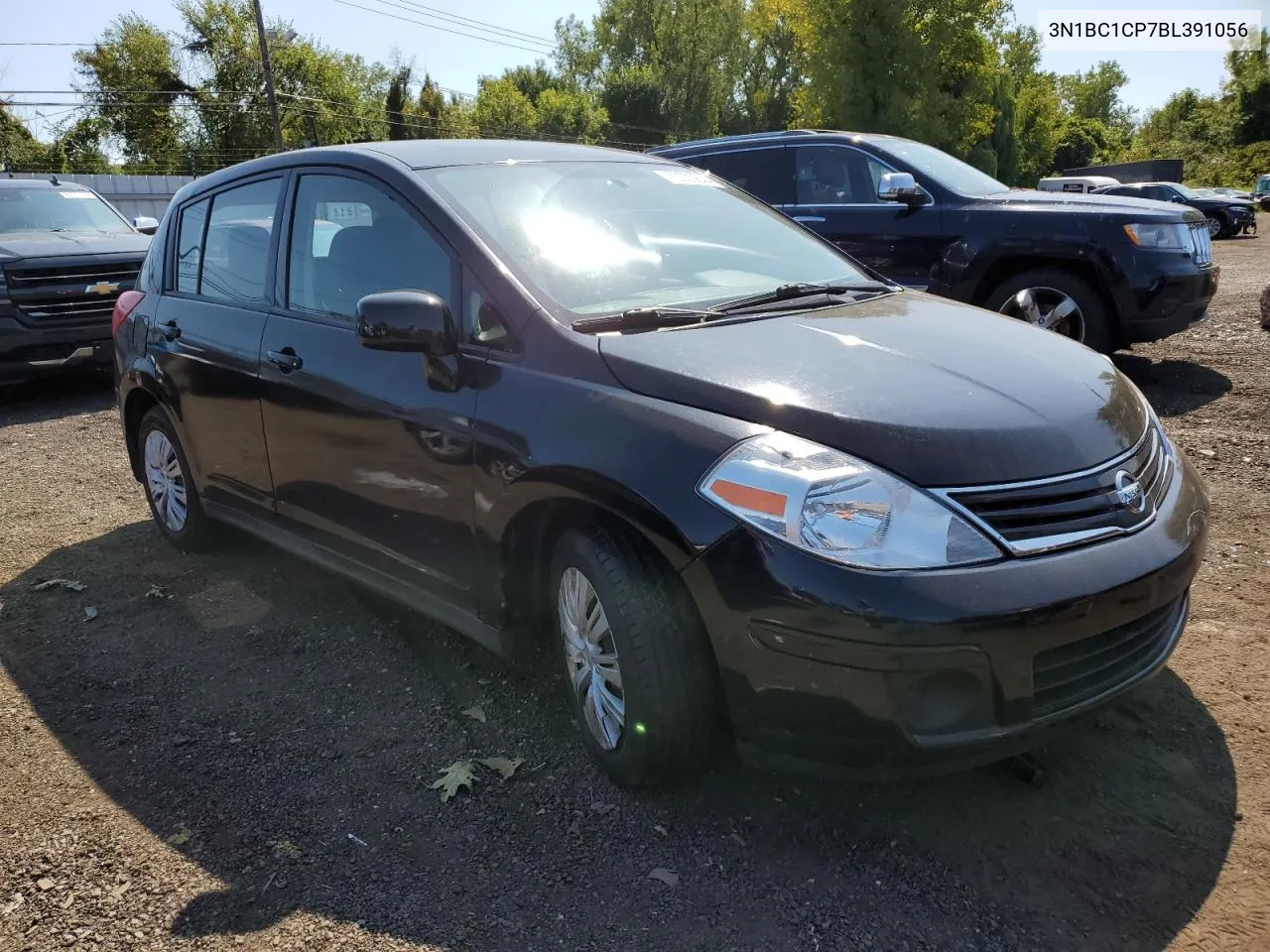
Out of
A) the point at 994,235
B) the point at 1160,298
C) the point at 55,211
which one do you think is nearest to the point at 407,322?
the point at 994,235

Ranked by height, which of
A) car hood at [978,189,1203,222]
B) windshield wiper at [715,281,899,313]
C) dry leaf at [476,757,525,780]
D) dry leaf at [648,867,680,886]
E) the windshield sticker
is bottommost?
dry leaf at [648,867,680,886]

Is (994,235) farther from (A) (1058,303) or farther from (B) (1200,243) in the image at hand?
(B) (1200,243)

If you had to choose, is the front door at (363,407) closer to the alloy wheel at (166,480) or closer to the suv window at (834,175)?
the alloy wheel at (166,480)

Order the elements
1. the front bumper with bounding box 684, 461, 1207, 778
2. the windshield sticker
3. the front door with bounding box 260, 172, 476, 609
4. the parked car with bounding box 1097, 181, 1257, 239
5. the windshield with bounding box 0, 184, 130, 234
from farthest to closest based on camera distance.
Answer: the parked car with bounding box 1097, 181, 1257, 239 < the windshield with bounding box 0, 184, 130, 234 < the windshield sticker < the front door with bounding box 260, 172, 476, 609 < the front bumper with bounding box 684, 461, 1207, 778

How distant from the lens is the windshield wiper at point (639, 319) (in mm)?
2889

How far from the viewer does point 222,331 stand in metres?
4.14

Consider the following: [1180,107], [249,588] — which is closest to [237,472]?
[249,588]

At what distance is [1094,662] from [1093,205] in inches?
219

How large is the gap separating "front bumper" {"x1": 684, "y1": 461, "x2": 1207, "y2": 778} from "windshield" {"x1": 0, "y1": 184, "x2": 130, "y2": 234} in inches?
374

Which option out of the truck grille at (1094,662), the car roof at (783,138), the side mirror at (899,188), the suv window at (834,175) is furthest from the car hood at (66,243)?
the truck grille at (1094,662)

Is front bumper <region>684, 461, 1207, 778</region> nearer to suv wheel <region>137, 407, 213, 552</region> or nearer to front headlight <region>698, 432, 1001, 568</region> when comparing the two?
front headlight <region>698, 432, 1001, 568</region>

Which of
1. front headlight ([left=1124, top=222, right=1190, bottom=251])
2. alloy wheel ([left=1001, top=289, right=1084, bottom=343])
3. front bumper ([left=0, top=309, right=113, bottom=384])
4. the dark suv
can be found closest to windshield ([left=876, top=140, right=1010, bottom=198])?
the dark suv

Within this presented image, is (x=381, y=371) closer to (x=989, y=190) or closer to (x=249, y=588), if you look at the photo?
(x=249, y=588)

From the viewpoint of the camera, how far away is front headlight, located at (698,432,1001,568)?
88.2 inches
